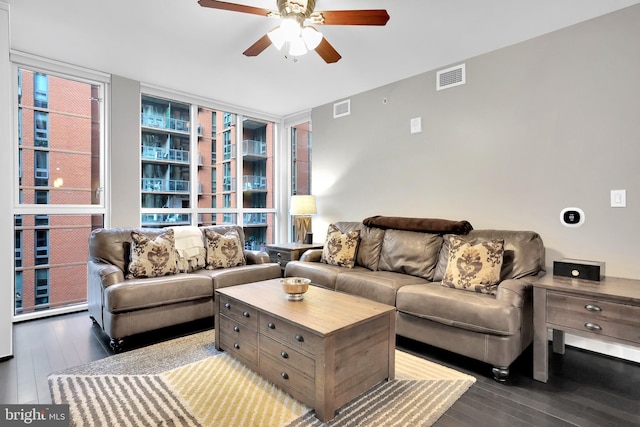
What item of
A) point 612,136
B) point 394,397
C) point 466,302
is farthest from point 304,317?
point 612,136

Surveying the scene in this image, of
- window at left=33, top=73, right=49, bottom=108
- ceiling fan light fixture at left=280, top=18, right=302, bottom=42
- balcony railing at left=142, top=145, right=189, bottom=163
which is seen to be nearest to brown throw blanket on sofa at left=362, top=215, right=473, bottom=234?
ceiling fan light fixture at left=280, top=18, right=302, bottom=42

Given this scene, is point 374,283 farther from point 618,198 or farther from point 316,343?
point 618,198

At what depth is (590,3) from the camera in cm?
240

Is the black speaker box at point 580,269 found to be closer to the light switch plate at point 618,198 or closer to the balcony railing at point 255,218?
the light switch plate at point 618,198

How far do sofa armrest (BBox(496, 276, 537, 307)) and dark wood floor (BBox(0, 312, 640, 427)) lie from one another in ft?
1.70

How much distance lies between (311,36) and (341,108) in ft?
7.98

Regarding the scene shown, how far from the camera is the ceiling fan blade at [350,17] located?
203 cm

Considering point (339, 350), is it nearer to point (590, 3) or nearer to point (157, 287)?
point (157, 287)

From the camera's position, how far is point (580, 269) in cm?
230

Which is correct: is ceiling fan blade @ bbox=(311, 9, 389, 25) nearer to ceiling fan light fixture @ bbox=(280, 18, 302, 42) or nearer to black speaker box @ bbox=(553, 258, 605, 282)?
ceiling fan light fixture @ bbox=(280, 18, 302, 42)

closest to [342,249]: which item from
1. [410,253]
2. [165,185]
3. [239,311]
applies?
[410,253]

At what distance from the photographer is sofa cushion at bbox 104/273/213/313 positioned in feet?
8.59

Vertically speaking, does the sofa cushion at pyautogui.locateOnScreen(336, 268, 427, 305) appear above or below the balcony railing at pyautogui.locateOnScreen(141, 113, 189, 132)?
below

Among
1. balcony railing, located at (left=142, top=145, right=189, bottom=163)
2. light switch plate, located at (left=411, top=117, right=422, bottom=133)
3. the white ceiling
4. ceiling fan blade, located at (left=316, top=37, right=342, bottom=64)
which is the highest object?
the white ceiling
